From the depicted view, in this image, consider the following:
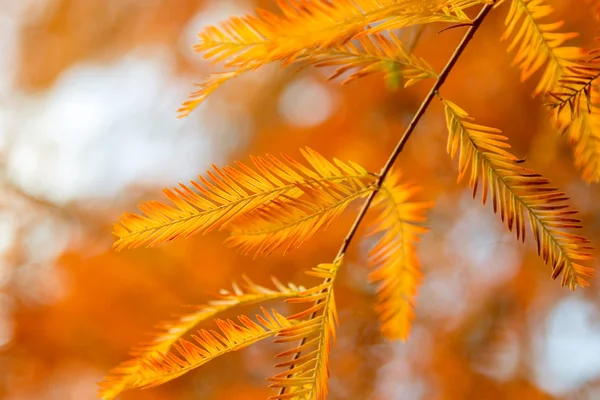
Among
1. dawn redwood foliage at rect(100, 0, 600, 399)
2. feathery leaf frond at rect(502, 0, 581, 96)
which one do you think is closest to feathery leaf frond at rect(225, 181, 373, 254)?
dawn redwood foliage at rect(100, 0, 600, 399)

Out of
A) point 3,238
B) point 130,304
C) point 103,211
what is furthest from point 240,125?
point 3,238

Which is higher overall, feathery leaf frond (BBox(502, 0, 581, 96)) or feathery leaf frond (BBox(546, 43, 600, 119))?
feathery leaf frond (BBox(502, 0, 581, 96))

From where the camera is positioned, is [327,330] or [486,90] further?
[486,90]

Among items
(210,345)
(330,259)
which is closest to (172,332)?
(210,345)

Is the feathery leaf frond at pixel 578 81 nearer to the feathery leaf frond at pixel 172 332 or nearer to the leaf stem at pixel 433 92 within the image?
the leaf stem at pixel 433 92

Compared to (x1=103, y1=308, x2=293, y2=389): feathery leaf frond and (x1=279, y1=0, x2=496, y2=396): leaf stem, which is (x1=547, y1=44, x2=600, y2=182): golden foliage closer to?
(x1=279, y1=0, x2=496, y2=396): leaf stem

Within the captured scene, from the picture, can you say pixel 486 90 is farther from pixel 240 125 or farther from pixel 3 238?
pixel 3 238
